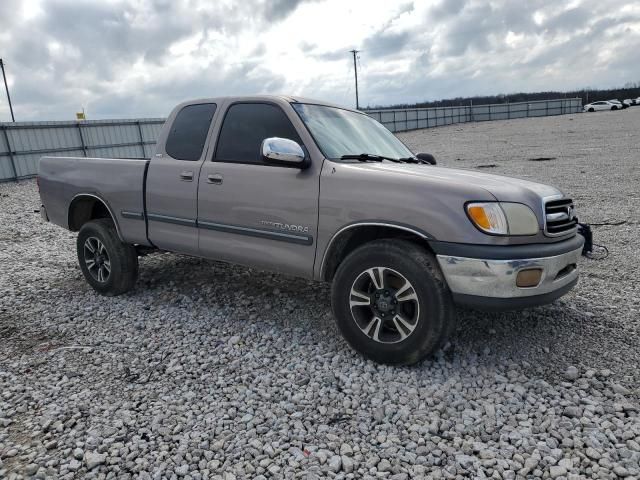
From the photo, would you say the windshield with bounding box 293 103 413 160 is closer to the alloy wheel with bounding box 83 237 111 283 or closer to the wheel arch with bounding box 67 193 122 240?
the wheel arch with bounding box 67 193 122 240

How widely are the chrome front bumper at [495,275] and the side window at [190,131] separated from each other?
248 centimetres

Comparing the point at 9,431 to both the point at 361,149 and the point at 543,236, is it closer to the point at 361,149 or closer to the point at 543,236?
the point at 361,149

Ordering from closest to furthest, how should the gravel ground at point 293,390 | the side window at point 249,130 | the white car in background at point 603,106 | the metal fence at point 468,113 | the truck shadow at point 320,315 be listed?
the gravel ground at point 293,390 < the truck shadow at point 320,315 < the side window at point 249,130 < the metal fence at point 468,113 < the white car in background at point 603,106

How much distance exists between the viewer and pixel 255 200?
3.84 m

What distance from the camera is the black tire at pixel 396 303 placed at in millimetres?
3105

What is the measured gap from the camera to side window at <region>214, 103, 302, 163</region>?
3.92 metres

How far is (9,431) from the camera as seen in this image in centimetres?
287

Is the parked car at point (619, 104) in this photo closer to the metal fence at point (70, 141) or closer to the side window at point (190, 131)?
the metal fence at point (70, 141)

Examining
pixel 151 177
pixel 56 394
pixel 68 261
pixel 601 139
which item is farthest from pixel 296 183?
pixel 601 139

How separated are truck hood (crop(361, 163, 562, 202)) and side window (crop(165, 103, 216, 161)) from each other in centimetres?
164

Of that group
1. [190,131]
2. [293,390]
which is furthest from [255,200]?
[293,390]

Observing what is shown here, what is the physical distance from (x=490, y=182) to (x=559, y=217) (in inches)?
20.7

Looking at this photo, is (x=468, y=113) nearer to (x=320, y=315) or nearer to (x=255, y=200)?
(x=320, y=315)

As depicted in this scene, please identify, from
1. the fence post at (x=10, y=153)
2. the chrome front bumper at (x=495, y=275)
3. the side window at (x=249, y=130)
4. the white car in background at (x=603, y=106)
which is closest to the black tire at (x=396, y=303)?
the chrome front bumper at (x=495, y=275)
